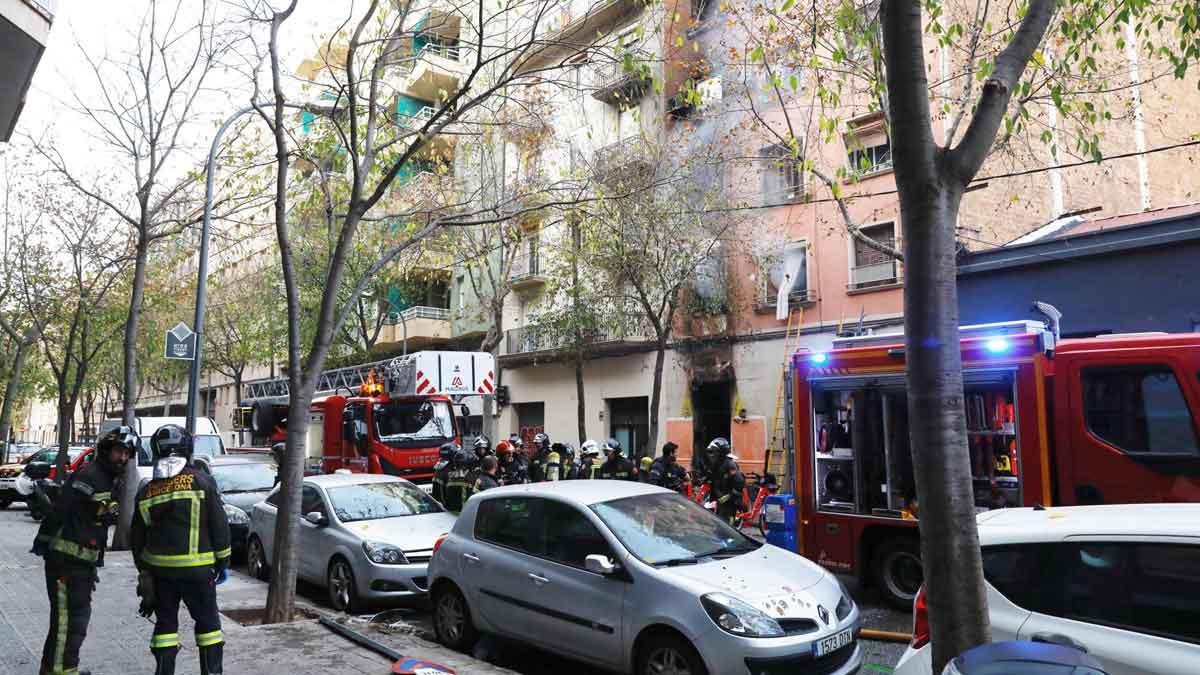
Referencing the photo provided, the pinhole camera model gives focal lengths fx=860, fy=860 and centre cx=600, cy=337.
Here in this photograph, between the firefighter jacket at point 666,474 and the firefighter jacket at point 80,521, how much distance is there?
21.7 feet

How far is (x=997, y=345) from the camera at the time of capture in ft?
25.6

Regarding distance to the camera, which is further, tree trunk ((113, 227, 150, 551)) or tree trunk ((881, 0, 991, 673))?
tree trunk ((113, 227, 150, 551))

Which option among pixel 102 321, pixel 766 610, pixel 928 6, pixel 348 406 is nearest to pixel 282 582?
pixel 766 610

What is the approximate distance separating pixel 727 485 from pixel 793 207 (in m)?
11.2

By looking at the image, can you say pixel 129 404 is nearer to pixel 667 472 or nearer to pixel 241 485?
pixel 241 485

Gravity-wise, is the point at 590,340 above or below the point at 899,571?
above

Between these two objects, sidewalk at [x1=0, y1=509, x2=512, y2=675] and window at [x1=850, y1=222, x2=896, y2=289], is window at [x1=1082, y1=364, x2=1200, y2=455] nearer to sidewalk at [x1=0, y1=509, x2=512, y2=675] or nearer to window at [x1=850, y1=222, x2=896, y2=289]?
sidewalk at [x1=0, y1=509, x2=512, y2=675]

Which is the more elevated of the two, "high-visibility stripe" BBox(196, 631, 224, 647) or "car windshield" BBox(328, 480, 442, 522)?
"car windshield" BBox(328, 480, 442, 522)

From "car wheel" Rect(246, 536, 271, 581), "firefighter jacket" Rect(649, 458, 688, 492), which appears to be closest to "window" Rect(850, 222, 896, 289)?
"firefighter jacket" Rect(649, 458, 688, 492)

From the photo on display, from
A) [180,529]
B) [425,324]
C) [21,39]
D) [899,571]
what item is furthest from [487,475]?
[425,324]

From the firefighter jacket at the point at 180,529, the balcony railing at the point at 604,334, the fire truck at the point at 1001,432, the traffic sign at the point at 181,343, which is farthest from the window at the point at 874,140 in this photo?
the firefighter jacket at the point at 180,529

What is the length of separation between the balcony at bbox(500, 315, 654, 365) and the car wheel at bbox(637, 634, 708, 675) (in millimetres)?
16793

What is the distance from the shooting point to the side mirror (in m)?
5.90

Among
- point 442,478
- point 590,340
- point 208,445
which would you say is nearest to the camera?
point 442,478
